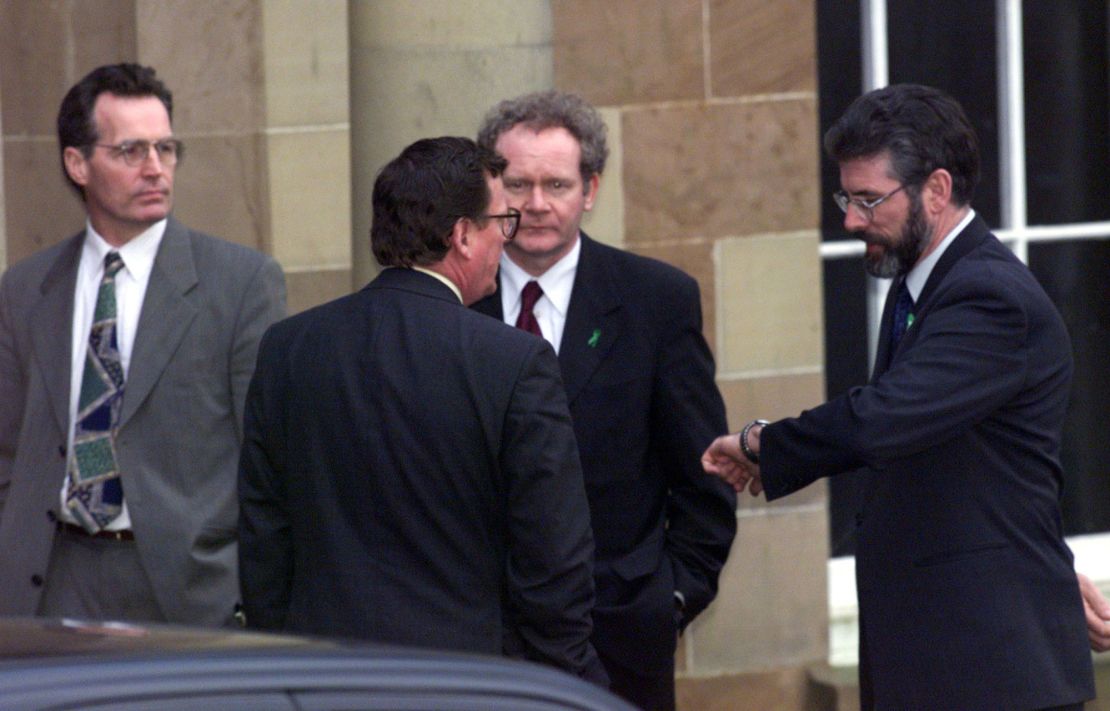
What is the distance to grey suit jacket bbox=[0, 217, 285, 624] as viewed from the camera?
495cm

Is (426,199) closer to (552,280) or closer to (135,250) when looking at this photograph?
(552,280)

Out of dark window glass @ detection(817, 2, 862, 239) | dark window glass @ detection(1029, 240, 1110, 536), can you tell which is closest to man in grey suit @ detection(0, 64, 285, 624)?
dark window glass @ detection(817, 2, 862, 239)

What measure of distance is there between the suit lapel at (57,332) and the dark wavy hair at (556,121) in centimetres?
122

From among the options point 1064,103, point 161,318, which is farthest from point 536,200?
point 1064,103

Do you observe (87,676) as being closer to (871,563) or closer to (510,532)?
(510,532)

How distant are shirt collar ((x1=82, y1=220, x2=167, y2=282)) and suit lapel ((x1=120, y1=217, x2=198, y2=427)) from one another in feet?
0.09

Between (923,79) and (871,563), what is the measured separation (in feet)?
12.7

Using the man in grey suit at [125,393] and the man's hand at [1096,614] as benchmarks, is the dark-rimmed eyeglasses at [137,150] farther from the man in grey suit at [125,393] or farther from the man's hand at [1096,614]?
the man's hand at [1096,614]

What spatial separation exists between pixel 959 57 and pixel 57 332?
4.32 m

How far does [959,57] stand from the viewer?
783 centimetres

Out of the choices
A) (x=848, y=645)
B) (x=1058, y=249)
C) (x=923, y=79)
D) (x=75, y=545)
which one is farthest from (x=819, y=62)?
(x=75, y=545)

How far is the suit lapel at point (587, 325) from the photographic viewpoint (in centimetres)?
480

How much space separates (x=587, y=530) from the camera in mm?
3918

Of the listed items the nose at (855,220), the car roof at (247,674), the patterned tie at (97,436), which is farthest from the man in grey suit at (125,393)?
the car roof at (247,674)
